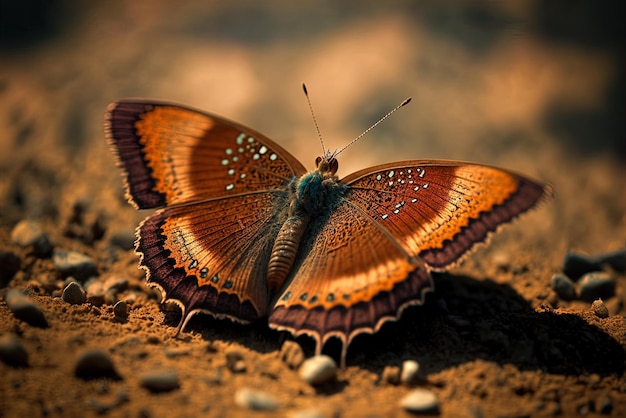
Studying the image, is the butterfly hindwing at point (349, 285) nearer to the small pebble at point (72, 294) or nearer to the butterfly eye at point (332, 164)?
the butterfly eye at point (332, 164)

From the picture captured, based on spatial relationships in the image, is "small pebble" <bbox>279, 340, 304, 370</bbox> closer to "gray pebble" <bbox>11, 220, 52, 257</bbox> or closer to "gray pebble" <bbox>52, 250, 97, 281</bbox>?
"gray pebble" <bbox>52, 250, 97, 281</bbox>

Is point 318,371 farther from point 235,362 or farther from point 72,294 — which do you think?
point 72,294

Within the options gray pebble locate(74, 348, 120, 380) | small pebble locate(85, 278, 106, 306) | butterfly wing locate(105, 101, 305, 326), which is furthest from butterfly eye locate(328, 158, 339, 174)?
gray pebble locate(74, 348, 120, 380)

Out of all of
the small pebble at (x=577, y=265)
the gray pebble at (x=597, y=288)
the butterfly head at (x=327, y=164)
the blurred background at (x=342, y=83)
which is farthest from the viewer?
the blurred background at (x=342, y=83)

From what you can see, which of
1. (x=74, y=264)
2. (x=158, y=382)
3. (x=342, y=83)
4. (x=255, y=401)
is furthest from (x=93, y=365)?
(x=342, y=83)

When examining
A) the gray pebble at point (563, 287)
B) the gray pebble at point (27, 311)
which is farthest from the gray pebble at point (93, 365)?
the gray pebble at point (563, 287)

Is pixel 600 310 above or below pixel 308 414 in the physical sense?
above
